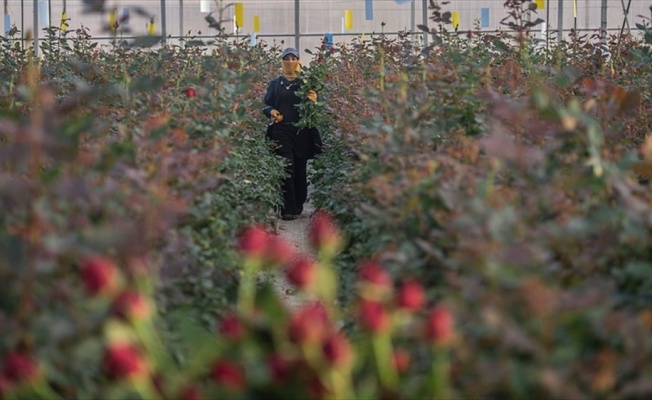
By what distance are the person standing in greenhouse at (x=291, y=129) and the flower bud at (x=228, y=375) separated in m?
8.26

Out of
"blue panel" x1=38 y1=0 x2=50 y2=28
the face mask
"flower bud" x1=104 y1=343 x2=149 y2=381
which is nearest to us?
"flower bud" x1=104 y1=343 x2=149 y2=381

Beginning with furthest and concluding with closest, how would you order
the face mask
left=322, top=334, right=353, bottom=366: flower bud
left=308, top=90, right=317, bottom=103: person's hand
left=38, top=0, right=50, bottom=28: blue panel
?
left=38, top=0, right=50, bottom=28: blue panel < the face mask < left=308, top=90, right=317, bottom=103: person's hand < left=322, top=334, right=353, bottom=366: flower bud

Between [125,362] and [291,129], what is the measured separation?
865 cm

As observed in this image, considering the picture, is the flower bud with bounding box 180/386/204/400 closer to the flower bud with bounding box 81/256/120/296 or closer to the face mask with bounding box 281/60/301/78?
the flower bud with bounding box 81/256/120/296

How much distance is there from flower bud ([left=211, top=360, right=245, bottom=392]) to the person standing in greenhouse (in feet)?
27.1

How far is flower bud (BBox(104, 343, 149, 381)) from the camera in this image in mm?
2189

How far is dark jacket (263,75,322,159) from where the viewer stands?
35.3 ft

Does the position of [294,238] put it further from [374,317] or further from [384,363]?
[374,317]

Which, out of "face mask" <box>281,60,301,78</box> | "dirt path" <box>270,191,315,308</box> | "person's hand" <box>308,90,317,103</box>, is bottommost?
"dirt path" <box>270,191,315,308</box>

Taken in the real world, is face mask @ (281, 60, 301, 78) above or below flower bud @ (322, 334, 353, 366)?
Result: above

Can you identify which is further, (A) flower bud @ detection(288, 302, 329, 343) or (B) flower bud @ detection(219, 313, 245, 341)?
(B) flower bud @ detection(219, 313, 245, 341)

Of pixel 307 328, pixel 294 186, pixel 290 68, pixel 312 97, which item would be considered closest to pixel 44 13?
pixel 290 68

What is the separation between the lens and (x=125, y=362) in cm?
219

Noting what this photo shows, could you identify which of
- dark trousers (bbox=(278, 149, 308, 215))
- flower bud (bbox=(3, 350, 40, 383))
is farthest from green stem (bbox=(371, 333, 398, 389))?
dark trousers (bbox=(278, 149, 308, 215))
